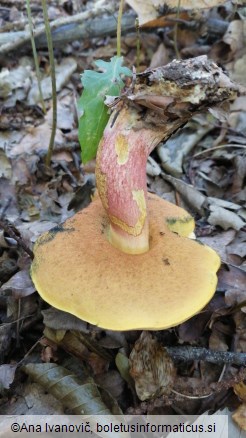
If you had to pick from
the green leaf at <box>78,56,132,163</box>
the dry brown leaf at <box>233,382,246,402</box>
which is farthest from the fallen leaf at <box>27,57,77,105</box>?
the dry brown leaf at <box>233,382,246,402</box>

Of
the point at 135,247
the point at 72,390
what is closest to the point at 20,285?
the point at 72,390

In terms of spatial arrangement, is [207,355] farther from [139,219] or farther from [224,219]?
[224,219]

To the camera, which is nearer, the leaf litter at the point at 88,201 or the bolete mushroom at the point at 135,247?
the bolete mushroom at the point at 135,247

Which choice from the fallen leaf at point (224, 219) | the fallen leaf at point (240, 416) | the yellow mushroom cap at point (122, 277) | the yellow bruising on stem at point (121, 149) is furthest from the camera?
the fallen leaf at point (224, 219)

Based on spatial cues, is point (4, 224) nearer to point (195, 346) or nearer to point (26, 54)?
point (195, 346)

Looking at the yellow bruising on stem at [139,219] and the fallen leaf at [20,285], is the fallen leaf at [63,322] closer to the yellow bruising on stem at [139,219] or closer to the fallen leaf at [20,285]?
the fallen leaf at [20,285]

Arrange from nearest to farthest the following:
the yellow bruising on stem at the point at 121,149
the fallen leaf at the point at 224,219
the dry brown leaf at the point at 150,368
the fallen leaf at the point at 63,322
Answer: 1. the yellow bruising on stem at the point at 121,149
2. the dry brown leaf at the point at 150,368
3. the fallen leaf at the point at 63,322
4. the fallen leaf at the point at 224,219

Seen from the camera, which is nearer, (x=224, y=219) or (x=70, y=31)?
(x=224, y=219)

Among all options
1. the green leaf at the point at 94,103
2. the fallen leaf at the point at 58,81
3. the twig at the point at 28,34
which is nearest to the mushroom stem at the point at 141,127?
the green leaf at the point at 94,103
